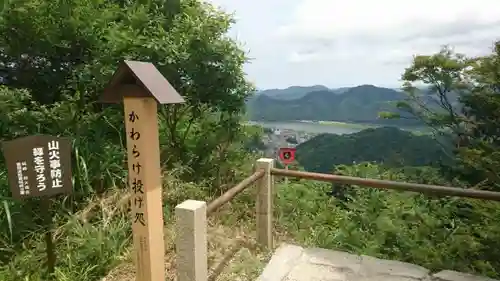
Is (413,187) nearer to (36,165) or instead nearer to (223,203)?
(223,203)

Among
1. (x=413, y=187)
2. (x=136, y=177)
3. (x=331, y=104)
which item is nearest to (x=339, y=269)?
(x=413, y=187)

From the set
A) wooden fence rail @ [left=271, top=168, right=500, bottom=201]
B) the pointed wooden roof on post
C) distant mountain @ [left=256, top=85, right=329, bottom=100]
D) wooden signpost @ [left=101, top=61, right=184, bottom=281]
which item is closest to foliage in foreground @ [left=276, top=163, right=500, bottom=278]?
wooden fence rail @ [left=271, top=168, right=500, bottom=201]

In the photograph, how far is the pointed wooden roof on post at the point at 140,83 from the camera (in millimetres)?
2439

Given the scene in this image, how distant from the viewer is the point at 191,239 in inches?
97.4

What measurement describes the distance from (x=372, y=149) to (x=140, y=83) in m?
8.76

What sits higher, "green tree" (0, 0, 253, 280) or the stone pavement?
"green tree" (0, 0, 253, 280)

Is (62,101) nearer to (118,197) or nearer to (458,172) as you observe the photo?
(118,197)

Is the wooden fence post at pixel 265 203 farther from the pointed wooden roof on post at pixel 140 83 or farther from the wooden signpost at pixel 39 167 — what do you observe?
the wooden signpost at pixel 39 167

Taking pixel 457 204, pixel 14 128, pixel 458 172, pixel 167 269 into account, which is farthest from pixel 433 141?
pixel 14 128

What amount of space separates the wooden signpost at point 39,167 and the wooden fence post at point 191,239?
1.55 meters

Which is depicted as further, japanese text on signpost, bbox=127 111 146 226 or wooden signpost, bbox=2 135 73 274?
wooden signpost, bbox=2 135 73 274

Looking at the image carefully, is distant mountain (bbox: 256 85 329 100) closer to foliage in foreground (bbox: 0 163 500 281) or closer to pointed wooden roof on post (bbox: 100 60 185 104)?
foliage in foreground (bbox: 0 163 500 281)

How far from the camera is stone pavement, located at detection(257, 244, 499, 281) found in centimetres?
347

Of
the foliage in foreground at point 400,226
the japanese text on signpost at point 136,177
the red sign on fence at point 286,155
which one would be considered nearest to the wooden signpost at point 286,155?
the red sign on fence at point 286,155
